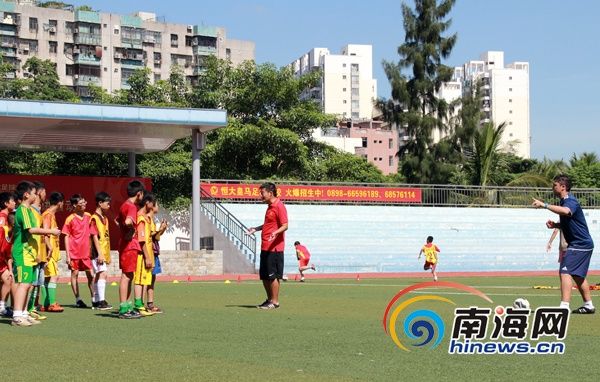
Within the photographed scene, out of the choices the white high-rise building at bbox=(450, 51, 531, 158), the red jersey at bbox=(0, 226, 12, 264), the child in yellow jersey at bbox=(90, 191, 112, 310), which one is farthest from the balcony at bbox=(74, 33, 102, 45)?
the red jersey at bbox=(0, 226, 12, 264)

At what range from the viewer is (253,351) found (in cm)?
851

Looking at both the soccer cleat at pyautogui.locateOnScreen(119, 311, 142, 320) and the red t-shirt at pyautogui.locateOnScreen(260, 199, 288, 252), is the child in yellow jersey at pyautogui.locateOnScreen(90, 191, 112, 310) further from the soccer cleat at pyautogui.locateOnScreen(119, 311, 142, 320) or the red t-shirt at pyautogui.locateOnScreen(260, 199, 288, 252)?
the red t-shirt at pyautogui.locateOnScreen(260, 199, 288, 252)

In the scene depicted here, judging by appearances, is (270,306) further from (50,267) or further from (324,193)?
(324,193)

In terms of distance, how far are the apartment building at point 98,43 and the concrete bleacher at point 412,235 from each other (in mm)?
58682

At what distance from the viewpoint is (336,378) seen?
6930 millimetres

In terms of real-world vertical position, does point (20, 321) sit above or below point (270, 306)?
above

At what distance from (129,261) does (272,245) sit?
2253mm

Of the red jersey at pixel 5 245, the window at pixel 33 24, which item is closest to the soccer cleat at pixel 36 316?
the red jersey at pixel 5 245

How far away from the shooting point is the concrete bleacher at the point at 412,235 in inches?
1475

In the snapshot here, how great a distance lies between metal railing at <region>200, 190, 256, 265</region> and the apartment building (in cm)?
5986

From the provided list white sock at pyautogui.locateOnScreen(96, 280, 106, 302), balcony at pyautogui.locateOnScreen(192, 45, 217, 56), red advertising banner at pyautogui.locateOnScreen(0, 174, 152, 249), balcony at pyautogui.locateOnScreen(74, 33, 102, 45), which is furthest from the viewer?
balcony at pyautogui.locateOnScreen(192, 45, 217, 56)

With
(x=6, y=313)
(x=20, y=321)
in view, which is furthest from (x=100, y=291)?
(x=20, y=321)

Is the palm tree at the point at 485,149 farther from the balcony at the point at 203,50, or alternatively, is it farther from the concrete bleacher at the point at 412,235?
the balcony at the point at 203,50

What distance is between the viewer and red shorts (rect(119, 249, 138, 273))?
40.9 feet
